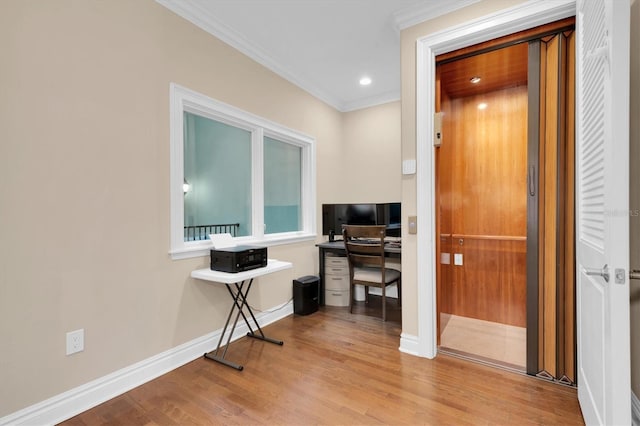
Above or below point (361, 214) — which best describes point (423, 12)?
above

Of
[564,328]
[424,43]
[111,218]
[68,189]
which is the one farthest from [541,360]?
[68,189]

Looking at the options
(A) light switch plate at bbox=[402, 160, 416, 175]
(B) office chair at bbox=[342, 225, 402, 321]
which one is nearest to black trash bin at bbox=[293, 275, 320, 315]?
(B) office chair at bbox=[342, 225, 402, 321]

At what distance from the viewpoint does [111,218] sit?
1.91 meters

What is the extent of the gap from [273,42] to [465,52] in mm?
1674

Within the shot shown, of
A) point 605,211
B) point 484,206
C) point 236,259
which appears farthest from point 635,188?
point 236,259

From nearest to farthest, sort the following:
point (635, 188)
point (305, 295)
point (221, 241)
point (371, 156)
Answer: point (635, 188)
point (221, 241)
point (305, 295)
point (371, 156)

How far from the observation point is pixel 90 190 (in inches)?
71.5

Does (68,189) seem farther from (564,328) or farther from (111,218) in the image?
(564,328)

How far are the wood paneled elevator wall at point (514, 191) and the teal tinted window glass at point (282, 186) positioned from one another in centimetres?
176

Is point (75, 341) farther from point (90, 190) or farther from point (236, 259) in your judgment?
point (236, 259)

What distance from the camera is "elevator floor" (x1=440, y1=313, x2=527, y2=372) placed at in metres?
2.30

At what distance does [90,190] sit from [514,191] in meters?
3.49

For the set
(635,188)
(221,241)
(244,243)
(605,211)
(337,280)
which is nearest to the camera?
(605,211)

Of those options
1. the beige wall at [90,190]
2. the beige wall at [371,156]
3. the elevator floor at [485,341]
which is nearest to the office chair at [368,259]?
the elevator floor at [485,341]
